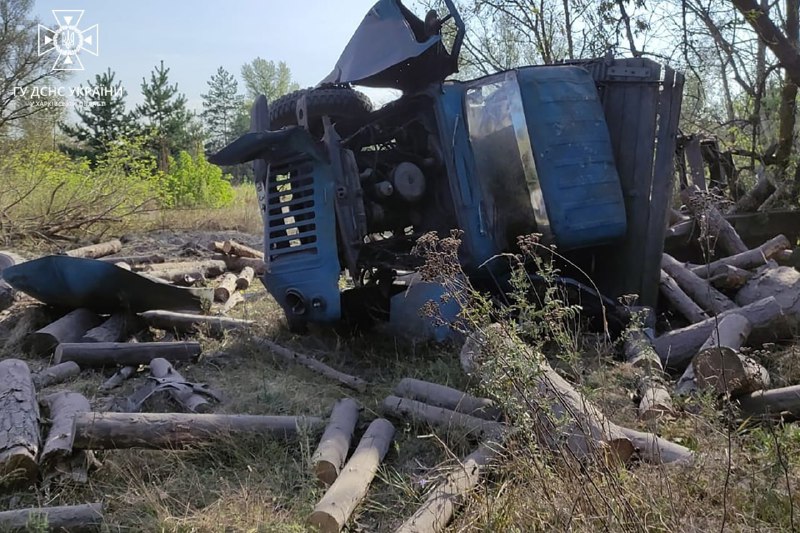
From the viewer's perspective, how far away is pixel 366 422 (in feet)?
11.9

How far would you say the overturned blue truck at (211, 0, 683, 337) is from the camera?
16.0ft

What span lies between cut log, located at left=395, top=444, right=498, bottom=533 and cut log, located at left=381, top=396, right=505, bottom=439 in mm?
304

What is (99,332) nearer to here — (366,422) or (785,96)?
(366,422)

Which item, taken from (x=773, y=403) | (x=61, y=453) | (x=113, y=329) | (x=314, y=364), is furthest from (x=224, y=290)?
(x=773, y=403)

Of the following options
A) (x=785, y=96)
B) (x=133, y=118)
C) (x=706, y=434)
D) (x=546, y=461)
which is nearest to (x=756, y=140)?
(x=785, y=96)

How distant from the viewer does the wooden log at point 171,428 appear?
316 cm

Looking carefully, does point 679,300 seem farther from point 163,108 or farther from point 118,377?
Result: point 163,108

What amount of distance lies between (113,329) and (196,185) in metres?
11.6

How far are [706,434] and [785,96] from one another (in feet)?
24.1

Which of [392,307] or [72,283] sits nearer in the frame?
[392,307]

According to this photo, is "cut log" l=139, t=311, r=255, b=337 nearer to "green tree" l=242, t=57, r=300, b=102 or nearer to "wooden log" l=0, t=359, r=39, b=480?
"wooden log" l=0, t=359, r=39, b=480

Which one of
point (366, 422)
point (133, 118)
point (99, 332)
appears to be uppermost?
point (133, 118)

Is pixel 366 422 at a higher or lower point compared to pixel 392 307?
lower

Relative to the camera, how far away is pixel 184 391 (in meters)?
3.98
